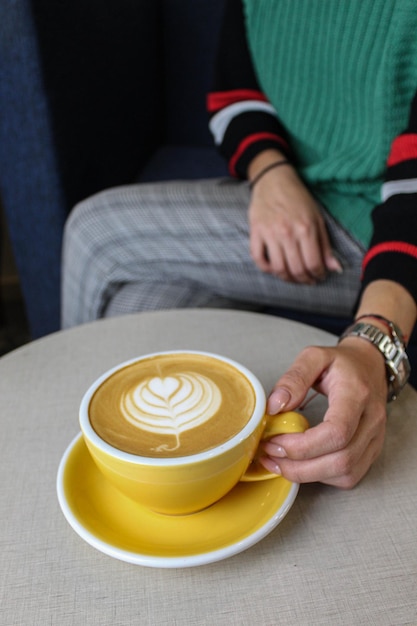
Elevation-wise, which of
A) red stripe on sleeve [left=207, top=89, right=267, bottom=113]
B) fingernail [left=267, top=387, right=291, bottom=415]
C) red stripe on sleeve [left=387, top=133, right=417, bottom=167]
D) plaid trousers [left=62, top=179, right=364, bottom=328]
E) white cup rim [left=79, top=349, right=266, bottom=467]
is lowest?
plaid trousers [left=62, top=179, right=364, bottom=328]

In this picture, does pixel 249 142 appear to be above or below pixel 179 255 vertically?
above

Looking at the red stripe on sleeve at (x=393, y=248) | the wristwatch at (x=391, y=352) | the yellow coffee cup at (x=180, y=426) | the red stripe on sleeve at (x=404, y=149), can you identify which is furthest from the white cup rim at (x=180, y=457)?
the red stripe on sleeve at (x=404, y=149)

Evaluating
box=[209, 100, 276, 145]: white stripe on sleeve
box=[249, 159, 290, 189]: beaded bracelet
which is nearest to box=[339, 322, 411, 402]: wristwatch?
box=[249, 159, 290, 189]: beaded bracelet

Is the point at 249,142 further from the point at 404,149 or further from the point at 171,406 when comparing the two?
the point at 171,406

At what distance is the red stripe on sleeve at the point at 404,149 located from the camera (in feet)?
2.20

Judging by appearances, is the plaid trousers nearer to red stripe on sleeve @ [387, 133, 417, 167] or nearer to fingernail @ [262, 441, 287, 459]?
red stripe on sleeve @ [387, 133, 417, 167]

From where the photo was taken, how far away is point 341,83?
812 millimetres

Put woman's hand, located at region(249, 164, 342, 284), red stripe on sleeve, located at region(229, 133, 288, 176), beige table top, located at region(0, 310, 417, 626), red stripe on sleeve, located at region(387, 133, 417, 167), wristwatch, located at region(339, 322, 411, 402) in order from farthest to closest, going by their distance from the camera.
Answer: red stripe on sleeve, located at region(229, 133, 288, 176)
woman's hand, located at region(249, 164, 342, 284)
red stripe on sleeve, located at region(387, 133, 417, 167)
wristwatch, located at region(339, 322, 411, 402)
beige table top, located at region(0, 310, 417, 626)

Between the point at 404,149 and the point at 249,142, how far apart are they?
0.32 meters

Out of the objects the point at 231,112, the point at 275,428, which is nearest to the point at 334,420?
the point at 275,428

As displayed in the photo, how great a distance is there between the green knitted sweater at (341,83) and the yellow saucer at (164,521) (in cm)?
50

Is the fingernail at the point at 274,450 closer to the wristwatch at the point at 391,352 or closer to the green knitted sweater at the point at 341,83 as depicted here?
the wristwatch at the point at 391,352

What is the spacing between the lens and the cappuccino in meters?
0.40

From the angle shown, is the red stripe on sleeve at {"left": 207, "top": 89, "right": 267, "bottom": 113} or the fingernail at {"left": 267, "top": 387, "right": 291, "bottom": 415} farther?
the red stripe on sleeve at {"left": 207, "top": 89, "right": 267, "bottom": 113}
